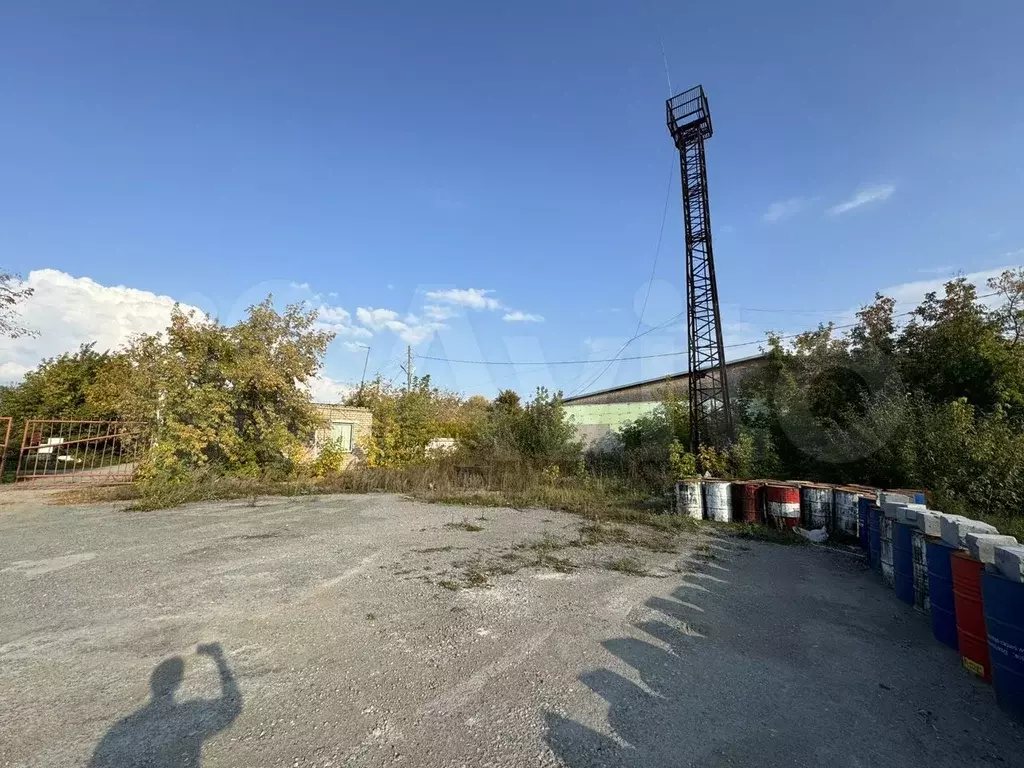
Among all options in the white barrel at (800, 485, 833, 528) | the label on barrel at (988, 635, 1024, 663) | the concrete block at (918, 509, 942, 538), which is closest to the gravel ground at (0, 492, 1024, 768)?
the label on barrel at (988, 635, 1024, 663)

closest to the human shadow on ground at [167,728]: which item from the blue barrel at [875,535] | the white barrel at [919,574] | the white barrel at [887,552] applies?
the white barrel at [919,574]

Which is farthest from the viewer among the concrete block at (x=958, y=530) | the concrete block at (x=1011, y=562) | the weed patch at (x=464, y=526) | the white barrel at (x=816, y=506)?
the weed patch at (x=464, y=526)

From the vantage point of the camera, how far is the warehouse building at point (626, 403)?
59.2 ft

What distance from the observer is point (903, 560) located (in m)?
4.73

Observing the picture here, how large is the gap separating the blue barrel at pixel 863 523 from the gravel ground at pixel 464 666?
0.73m

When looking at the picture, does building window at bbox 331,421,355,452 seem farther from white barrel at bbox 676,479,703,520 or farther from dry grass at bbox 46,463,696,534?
white barrel at bbox 676,479,703,520

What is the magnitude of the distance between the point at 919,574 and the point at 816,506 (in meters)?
3.78

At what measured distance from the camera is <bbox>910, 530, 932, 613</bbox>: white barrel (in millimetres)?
4352

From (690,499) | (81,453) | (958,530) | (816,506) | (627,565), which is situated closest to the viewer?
(958,530)

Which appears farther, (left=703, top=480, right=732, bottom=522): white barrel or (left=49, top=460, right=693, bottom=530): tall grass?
(left=49, top=460, right=693, bottom=530): tall grass

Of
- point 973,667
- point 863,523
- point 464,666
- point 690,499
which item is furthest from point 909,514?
point 690,499

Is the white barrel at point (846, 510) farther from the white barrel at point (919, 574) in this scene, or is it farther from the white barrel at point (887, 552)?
the white barrel at point (919, 574)

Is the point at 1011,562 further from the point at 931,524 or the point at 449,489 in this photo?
the point at 449,489

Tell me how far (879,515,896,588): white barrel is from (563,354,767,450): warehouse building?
11738mm
